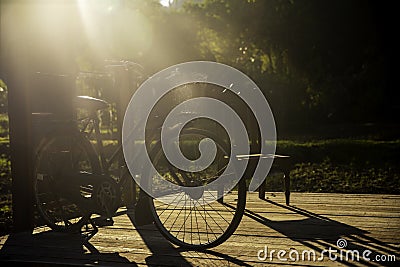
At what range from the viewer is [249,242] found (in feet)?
13.7

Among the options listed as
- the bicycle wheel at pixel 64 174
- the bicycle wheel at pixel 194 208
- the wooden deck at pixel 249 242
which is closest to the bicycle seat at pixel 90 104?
the bicycle wheel at pixel 64 174

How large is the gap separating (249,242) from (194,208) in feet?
2.96

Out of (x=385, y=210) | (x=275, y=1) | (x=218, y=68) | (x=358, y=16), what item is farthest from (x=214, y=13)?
(x=385, y=210)

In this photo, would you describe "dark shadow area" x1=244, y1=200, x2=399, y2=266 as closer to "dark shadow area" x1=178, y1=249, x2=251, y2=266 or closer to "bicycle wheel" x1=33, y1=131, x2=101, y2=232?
"dark shadow area" x1=178, y1=249, x2=251, y2=266

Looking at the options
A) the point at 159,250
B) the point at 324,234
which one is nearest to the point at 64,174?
the point at 159,250

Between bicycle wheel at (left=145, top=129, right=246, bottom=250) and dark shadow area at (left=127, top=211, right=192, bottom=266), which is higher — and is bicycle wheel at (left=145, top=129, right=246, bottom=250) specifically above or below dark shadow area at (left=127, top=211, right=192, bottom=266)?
above

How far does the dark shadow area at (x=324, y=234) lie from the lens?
12.7ft

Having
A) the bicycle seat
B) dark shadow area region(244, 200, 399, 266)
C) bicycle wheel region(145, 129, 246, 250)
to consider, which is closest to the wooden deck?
dark shadow area region(244, 200, 399, 266)

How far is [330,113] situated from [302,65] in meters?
2.85

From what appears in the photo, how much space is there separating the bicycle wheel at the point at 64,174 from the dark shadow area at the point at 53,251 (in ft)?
0.43

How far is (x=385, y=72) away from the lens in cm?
2652

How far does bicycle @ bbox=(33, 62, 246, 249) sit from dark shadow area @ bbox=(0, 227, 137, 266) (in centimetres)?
13

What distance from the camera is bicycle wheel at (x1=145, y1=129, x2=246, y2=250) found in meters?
3.92

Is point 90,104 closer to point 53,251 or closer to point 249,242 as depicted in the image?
point 53,251
